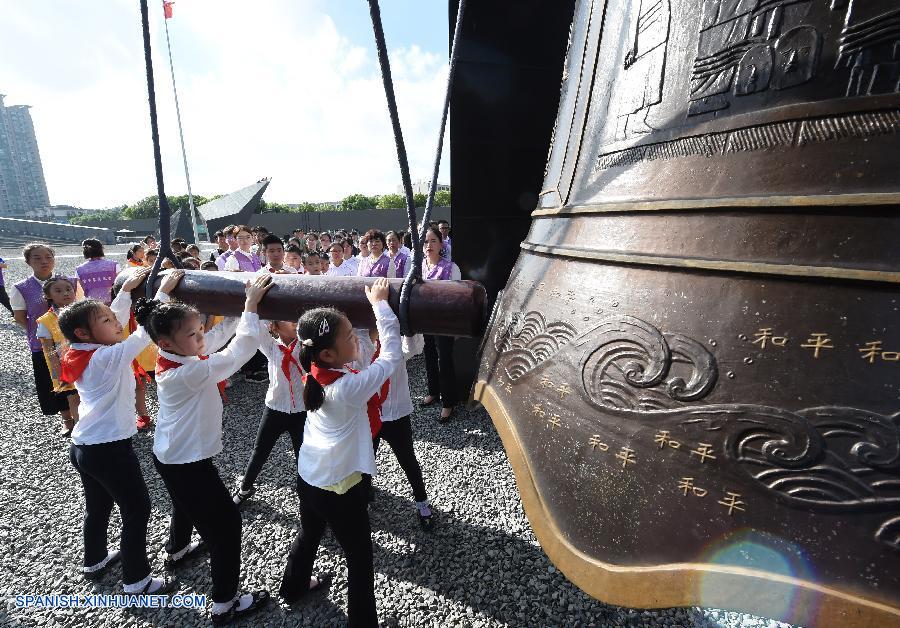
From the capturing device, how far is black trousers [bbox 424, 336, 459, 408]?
459 centimetres

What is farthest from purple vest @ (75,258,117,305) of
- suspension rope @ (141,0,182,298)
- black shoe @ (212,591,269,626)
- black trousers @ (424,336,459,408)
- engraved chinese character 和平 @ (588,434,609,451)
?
engraved chinese character 和平 @ (588,434,609,451)

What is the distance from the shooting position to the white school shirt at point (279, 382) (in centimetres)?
308

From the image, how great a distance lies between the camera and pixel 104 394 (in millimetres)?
2566

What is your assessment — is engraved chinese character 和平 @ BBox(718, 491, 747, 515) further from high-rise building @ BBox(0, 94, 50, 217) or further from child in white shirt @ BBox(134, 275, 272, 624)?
high-rise building @ BBox(0, 94, 50, 217)

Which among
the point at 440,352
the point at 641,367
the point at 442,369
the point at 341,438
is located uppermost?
the point at 641,367

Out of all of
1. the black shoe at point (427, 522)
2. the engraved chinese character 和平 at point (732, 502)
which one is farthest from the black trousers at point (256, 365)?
the engraved chinese character 和平 at point (732, 502)

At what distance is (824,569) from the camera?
2.03ft

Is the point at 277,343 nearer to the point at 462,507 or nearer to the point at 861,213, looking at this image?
the point at 462,507

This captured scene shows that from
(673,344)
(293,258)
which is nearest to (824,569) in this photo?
(673,344)

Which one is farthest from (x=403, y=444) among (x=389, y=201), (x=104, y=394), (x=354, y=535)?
(x=389, y=201)

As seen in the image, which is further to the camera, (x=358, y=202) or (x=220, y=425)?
(x=358, y=202)

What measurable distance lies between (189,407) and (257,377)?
4143 mm

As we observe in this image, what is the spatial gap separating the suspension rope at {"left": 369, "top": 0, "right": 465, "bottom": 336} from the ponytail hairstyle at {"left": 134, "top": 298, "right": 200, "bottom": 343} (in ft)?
4.44

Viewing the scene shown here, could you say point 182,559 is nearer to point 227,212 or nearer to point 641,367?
point 641,367
